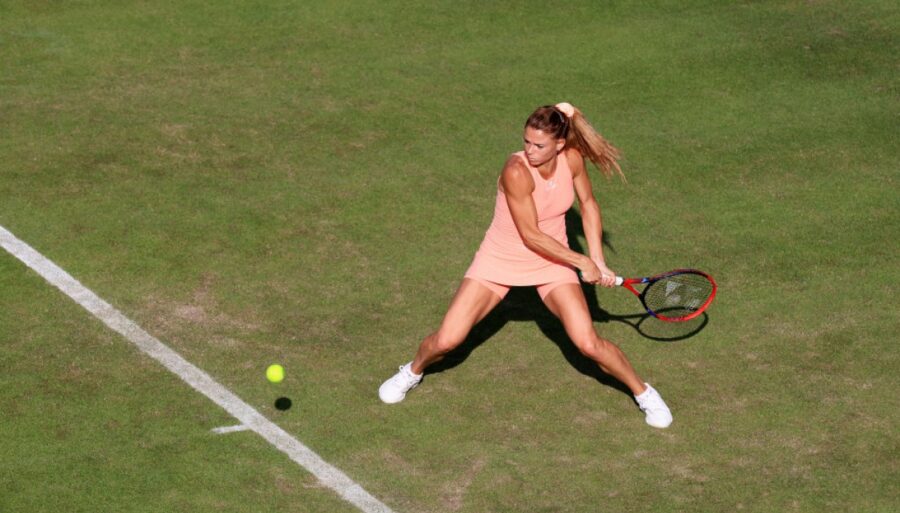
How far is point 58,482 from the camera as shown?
30.3ft

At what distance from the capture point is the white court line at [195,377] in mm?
→ 9360

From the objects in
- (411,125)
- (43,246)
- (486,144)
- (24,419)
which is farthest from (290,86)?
(24,419)

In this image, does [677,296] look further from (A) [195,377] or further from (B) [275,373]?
(A) [195,377]

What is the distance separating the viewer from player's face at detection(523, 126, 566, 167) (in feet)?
31.9

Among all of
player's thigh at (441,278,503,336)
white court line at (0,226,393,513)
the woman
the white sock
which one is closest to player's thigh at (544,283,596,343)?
the woman

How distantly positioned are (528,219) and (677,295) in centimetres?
217

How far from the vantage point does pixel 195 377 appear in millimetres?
10648

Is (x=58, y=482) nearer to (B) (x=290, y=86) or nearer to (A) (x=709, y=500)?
(A) (x=709, y=500)

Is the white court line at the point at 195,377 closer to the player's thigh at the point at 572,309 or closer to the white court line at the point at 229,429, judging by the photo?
the white court line at the point at 229,429

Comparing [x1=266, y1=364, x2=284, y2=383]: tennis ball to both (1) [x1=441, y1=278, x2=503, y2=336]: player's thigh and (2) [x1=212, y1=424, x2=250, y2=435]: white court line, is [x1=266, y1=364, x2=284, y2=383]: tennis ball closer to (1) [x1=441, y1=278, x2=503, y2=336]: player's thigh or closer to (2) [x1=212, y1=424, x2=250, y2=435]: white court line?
(2) [x1=212, y1=424, x2=250, y2=435]: white court line

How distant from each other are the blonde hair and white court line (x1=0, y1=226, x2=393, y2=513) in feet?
9.71

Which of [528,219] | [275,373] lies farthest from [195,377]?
[528,219]

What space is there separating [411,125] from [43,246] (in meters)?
4.62

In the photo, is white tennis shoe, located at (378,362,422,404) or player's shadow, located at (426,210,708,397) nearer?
white tennis shoe, located at (378,362,422,404)
